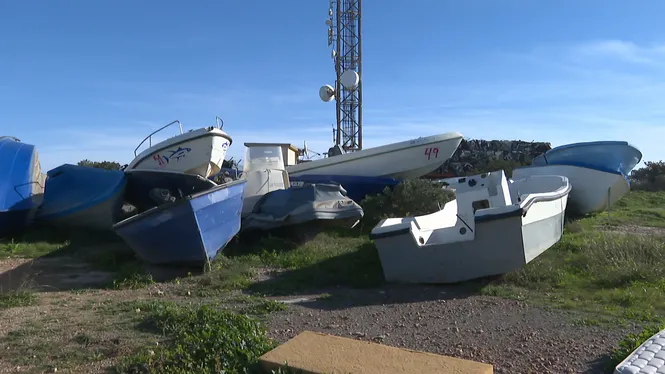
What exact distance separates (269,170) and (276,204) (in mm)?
1893

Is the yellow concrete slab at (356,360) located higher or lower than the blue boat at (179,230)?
lower

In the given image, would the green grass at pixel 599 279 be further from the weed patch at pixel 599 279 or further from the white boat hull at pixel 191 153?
the white boat hull at pixel 191 153

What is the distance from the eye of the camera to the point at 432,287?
6.96 metres

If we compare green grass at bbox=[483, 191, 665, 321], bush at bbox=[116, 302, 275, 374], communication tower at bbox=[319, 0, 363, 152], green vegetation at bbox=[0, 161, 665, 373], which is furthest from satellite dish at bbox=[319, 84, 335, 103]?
bush at bbox=[116, 302, 275, 374]

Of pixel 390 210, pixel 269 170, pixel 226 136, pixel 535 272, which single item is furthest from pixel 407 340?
pixel 226 136

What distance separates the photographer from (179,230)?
7629mm

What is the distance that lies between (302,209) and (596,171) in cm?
780

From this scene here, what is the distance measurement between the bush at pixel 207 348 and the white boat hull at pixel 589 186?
10927mm

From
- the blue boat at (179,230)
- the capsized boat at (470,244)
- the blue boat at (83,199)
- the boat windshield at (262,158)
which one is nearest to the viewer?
the capsized boat at (470,244)

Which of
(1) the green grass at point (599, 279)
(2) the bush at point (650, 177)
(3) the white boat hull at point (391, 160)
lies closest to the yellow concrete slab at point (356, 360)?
(1) the green grass at point (599, 279)

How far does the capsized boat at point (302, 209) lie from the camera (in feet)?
30.9

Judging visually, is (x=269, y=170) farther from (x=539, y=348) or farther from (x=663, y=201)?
(x=663, y=201)

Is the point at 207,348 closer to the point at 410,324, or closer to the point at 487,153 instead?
the point at 410,324

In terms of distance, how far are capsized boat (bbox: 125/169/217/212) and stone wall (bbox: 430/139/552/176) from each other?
44.2ft
